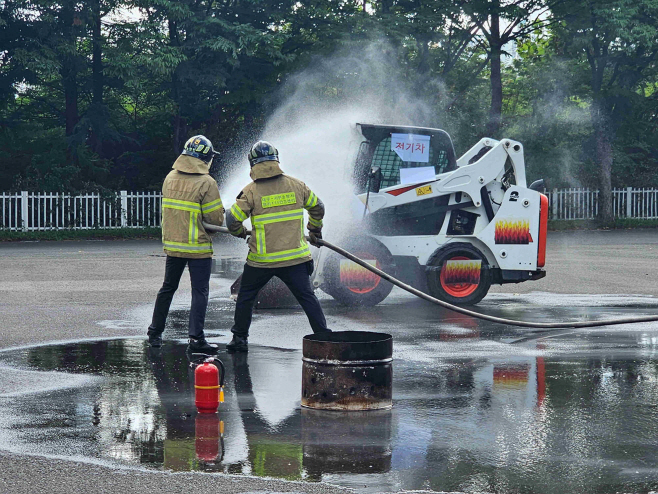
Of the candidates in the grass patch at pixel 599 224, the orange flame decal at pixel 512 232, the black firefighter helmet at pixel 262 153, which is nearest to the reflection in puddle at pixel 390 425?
the black firefighter helmet at pixel 262 153

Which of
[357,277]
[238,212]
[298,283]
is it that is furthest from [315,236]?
[357,277]

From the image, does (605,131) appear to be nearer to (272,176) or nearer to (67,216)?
(67,216)

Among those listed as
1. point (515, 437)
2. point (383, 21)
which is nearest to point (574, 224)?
point (383, 21)

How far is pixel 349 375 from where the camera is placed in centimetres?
625

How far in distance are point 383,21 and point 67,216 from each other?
1116 cm

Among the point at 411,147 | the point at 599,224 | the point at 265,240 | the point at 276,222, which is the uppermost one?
the point at 411,147

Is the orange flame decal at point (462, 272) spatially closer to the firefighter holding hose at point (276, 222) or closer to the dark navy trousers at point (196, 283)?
the firefighter holding hose at point (276, 222)

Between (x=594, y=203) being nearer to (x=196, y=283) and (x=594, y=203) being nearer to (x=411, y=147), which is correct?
(x=411, y=147)

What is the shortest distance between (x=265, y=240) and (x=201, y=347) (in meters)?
1.15

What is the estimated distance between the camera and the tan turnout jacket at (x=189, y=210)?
8.44 meters

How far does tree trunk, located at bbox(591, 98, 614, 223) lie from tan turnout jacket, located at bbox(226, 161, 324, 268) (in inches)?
1066

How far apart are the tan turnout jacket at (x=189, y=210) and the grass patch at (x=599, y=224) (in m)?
25.1

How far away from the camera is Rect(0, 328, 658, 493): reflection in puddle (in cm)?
489

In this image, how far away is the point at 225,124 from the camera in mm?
31578
